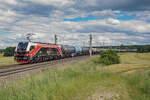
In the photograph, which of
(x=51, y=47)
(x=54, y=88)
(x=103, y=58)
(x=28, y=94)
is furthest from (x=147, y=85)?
(x=103, y=58)

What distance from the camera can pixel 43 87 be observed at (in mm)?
10109

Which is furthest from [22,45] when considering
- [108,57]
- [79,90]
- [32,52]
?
[108,57]

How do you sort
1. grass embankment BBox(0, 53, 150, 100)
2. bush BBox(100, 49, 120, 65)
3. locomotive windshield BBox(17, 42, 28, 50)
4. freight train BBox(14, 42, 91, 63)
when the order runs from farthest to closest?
bush BBox(100, 49, 120, 65), locomotive windshield BBox(17, 42, 28, 50), freight train BBox(14, 42, 91, 63), grass embankment BBox(0, 53, 150, 100)

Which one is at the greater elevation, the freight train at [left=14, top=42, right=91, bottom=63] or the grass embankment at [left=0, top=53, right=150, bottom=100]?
the freight train at [left=14, top=42, right=91, bottom=63]

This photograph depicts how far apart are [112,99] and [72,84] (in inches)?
122

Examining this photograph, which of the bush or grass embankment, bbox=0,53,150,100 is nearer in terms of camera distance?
grass embankment, bbox=0,53,150,100

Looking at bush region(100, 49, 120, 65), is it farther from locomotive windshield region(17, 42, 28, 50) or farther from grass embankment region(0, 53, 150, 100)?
grass embankment region(0, 53, 150, 100)

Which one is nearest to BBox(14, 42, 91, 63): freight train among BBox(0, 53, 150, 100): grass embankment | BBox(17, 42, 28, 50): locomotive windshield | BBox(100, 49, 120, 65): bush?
BBox(17, 42, 28, 50): locomotive windshield

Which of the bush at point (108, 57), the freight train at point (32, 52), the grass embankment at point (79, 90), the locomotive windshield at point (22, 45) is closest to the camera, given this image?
the grass embankment at point (79, 90)

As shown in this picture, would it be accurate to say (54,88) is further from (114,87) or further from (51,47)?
(51,47)

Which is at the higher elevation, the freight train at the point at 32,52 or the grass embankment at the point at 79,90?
the freight train at the point at 32,52

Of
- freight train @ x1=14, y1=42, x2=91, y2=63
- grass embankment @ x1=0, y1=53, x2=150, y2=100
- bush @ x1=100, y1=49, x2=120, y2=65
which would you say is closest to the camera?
grass embankment @ x1=0, y1=53, x2=150, y2=100

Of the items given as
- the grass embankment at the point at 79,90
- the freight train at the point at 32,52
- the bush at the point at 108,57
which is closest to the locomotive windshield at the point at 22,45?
the freight train at the point at 32,52

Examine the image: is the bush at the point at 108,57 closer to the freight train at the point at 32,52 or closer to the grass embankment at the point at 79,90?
the freight train at the point at 32,52
